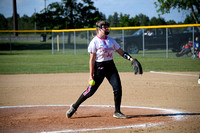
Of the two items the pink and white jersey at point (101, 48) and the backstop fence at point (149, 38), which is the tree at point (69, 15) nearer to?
the backstop fence at point (149, 38)

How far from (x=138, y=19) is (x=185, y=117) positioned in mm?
47622

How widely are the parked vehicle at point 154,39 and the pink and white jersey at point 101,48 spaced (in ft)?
56.8

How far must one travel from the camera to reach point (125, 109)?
6500 millimetres

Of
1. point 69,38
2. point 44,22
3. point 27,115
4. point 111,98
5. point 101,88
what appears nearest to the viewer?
point 27,115

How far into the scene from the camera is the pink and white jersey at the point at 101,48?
5332 millimetres

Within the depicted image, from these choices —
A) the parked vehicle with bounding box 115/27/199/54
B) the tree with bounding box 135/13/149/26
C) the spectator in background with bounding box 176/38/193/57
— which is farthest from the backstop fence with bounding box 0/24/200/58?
the tree with bounding box 135/13/149/26

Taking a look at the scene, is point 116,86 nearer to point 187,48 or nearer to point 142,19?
point 187,48

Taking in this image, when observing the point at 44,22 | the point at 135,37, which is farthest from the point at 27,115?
the point at 44,22

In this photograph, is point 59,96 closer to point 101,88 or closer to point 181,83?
point 101,88

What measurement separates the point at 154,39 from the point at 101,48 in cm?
1846

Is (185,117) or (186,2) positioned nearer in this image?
(185,117)

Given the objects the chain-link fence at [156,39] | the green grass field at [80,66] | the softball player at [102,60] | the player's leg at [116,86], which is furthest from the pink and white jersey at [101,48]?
the chain-link fence at [156,39]

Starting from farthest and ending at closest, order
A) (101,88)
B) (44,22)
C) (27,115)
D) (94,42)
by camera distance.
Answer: (44,22) < (101,88) < (27,115) < (94,42)

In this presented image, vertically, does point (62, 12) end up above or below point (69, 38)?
above
